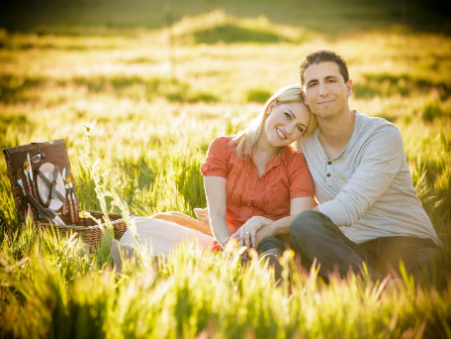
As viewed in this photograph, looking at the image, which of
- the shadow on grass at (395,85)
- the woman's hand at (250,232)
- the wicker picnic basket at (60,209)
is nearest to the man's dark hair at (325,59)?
the woman's hand at (250,232)

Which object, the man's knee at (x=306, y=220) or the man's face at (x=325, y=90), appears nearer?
the man's knee at (x=306, y=220)

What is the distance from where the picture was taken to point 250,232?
289cm

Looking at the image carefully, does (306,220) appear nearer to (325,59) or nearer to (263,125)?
(263,125)

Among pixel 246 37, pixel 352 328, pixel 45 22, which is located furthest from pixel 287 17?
pixel 352 328

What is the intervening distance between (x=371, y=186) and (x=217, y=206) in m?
1.09

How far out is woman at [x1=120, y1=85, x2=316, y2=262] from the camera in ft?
10.2

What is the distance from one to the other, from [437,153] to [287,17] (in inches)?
1926

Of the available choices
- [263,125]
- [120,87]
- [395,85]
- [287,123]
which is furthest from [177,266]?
[395,85]

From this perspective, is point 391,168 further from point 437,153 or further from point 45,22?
point 45,22

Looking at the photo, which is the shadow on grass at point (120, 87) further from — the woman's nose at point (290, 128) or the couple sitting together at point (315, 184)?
the woman's nose at point (290, 128)

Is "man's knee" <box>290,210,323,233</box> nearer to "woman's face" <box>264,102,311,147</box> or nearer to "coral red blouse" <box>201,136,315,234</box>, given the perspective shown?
"coral red blouse" <box>201,136,315,234</box>

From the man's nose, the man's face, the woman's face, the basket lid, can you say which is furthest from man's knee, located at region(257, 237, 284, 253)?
the basket lid

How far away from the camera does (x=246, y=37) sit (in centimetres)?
3002

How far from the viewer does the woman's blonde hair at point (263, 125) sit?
319 centimetres
